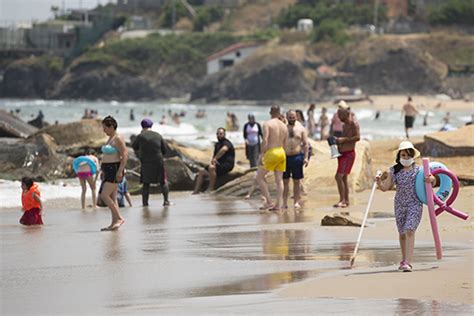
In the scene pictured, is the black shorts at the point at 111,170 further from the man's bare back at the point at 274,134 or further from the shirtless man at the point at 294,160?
the shirtless man at the point at 294,160

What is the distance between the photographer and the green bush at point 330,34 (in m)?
159

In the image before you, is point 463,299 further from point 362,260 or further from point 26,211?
point 26,211

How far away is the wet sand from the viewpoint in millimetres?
9176

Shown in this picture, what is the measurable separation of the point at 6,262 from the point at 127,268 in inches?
50.5

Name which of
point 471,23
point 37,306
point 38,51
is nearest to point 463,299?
point 37,306

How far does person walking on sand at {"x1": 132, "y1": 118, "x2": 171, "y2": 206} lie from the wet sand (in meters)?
2.08

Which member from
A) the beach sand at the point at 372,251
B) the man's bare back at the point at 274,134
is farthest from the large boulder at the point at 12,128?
the man's bare back at the point at 274,134

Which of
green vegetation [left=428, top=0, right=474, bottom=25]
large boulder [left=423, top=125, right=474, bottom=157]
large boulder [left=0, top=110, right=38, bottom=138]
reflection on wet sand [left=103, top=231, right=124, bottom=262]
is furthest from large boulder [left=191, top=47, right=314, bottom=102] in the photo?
reflection on wet sand [left=103, top=231, right=124, bottom=262]

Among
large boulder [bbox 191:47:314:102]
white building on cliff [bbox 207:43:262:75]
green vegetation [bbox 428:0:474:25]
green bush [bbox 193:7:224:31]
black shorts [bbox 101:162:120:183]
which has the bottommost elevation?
black shorts [bbox 101:162:120:183]

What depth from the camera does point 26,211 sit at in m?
15.9

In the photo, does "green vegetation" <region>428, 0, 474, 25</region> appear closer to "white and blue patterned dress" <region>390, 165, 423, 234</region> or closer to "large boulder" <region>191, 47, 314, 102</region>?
"large boulder" <region>191, 47, 314, 102</region>

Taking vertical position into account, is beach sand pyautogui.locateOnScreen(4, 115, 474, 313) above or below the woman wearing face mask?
below

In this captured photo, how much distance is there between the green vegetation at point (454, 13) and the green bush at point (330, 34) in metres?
12.3

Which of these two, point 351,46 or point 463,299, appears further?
point 351,46
